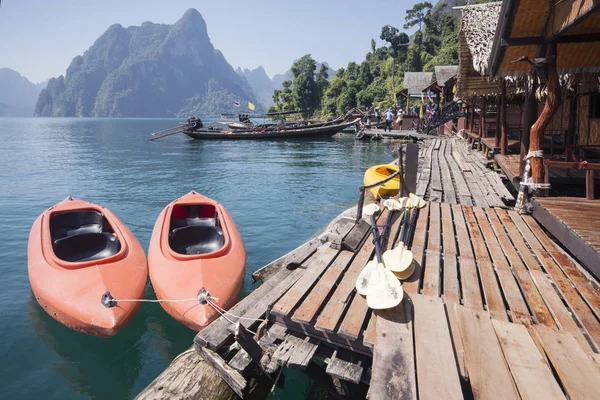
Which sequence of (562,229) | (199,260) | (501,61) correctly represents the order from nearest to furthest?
(562,229)
(199,260)
(501,61)

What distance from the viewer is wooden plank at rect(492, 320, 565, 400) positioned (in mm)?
2404

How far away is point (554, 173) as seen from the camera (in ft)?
26.9

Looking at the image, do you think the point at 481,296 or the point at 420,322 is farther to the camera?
the point at 481,296

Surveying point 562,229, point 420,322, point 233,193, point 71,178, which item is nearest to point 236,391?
point 420,322

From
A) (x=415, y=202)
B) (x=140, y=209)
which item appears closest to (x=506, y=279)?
(x=415, y=202)

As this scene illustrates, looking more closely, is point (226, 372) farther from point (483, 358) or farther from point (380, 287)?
point (483, 358)

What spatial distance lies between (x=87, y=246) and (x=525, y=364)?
7.52 metres

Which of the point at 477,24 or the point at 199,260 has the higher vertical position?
the point at 477,24

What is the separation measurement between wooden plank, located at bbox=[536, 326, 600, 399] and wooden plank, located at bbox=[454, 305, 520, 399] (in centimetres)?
34

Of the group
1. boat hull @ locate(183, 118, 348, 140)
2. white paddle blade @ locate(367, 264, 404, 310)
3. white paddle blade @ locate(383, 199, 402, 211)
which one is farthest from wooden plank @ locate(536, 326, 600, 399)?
boat hull @ locate(183, 118, 348, 140)

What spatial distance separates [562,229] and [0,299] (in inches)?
386

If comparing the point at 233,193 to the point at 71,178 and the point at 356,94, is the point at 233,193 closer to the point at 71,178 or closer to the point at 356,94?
the point at 71,178

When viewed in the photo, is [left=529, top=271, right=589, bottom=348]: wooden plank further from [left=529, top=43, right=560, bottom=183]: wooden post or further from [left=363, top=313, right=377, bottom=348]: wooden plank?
[left=529, top=43, right=560, bottom=183]: wooden post

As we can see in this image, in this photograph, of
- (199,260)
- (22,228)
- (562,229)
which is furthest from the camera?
(22,228)
